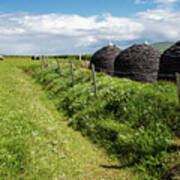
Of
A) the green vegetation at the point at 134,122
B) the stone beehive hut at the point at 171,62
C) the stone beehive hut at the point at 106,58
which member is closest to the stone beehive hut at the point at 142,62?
the stone beehive hut at the point at 171,62

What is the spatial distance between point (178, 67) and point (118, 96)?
3950 mm

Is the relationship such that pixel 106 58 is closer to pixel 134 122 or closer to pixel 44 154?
pixel 134 122

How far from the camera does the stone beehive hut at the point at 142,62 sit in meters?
16.0

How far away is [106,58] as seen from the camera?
21328 mm

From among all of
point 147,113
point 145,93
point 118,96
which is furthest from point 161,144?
point 118,96

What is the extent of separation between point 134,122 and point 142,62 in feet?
29.9

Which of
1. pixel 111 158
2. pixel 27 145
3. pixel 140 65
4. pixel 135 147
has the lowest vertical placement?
pixel 111 158

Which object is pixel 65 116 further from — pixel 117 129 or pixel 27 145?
pixel 27 145

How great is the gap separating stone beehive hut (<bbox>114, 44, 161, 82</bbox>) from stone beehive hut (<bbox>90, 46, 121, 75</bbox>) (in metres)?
4.43

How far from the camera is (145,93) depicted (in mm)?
8719

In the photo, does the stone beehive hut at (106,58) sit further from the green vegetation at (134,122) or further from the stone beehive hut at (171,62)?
the green vegetation at (134,122)

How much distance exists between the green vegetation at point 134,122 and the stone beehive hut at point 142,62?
5.44 metres

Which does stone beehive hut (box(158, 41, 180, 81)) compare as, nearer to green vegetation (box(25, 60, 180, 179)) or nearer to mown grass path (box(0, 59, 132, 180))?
green vegetation (box(25, 60, 180, 179))

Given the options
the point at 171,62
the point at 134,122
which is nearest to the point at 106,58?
the point at 171,62
